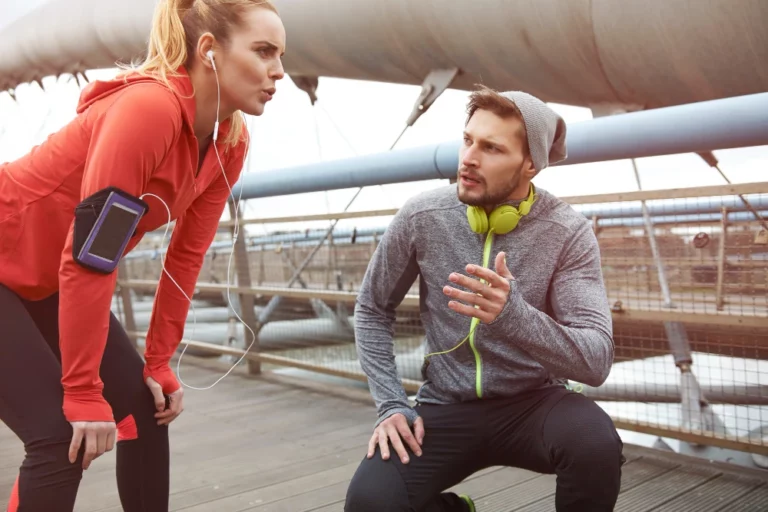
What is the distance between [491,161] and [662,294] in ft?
4.35

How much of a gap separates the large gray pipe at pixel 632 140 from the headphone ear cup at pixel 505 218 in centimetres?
67

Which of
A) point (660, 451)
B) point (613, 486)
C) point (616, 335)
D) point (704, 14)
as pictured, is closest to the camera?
point (613, 486)

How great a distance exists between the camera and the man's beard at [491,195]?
143cm

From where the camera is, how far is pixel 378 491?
134cm

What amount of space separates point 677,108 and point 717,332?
0.94 meters

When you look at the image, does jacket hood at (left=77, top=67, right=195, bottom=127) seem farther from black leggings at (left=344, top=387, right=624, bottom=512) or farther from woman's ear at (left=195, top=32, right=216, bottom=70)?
black leggings at (left=344, top=387, right=624, bottom=512)

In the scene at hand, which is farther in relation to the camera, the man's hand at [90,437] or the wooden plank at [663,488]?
the wooden plank at [663,488]

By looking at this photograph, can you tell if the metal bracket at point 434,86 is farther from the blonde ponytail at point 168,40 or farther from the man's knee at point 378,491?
the man's knee at point 378,491

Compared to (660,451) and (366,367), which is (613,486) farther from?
(660,451)

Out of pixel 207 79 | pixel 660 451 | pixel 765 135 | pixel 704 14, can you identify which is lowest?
pixel 660 451

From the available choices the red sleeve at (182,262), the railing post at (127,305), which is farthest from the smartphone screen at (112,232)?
the railing post at (127,305)

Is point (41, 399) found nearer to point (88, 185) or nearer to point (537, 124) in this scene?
point (88, 185)

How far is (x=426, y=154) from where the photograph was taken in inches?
93.2

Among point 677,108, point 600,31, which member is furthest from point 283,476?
point 600,31
